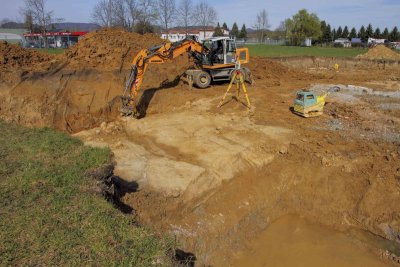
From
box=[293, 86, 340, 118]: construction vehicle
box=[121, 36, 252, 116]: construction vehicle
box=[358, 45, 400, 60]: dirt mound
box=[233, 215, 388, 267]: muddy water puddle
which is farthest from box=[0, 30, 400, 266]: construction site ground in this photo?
box=[358, 45, 400, 60]: dirt mound

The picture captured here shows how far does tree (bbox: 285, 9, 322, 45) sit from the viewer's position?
78.5m

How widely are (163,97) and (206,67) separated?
2.38 m

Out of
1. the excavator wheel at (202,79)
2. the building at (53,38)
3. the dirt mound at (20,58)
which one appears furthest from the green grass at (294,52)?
the building at (53,38)

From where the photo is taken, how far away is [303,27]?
79.2 meters

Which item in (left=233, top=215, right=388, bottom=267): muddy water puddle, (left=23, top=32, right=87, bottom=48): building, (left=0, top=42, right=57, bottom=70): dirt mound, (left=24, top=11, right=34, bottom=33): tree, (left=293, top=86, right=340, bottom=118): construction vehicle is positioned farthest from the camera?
(left=23, top=32, right=87, bottom=48): building

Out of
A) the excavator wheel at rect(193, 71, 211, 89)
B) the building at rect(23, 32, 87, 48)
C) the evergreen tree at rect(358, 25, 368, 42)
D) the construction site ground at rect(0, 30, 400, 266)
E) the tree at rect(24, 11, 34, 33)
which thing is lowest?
the construction site ground at rect(0, 30, 400, 266)

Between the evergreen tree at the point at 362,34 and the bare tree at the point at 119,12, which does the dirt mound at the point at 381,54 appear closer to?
the bare tree at the point at 119,12

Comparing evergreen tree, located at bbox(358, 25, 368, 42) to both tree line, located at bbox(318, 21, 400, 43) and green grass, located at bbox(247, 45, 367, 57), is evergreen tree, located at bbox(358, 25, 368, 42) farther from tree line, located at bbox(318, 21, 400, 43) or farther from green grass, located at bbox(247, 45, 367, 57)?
green grass, located at bbox(247, 45, 367, 57)

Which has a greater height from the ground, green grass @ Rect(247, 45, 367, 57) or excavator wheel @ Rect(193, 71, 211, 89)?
green grass @ Rect(247, 45, 367, 57)

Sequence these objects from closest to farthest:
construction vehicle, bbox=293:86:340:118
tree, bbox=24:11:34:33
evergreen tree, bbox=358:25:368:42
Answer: construction vehicle, bbox=293:86:340:118
tree, bbox=24:11:34:33
evergreen tree, bbox=358:25:368:42

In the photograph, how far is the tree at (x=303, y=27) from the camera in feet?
258

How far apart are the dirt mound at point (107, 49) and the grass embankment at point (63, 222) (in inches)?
326

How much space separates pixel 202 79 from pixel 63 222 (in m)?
10.8

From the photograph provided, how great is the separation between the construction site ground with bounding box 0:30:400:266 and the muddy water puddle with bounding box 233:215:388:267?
22 mm
